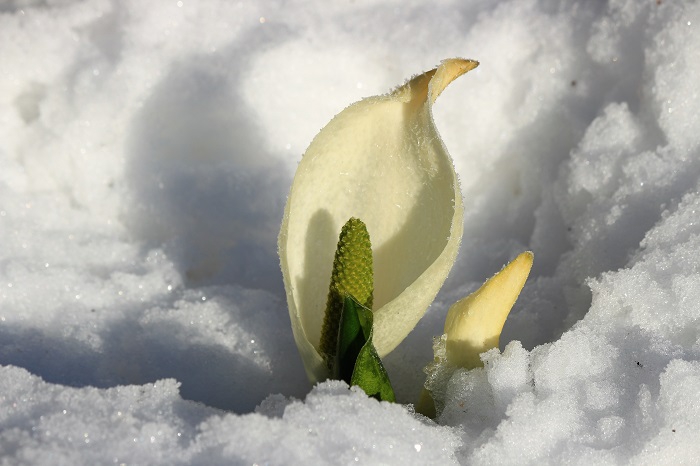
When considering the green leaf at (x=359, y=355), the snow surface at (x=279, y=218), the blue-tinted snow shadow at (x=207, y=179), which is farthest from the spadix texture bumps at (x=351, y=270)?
the blue-tinted snow shadow at (x=207, y=179)

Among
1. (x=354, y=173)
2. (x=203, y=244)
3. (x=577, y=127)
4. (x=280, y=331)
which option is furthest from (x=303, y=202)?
(x=577, y=127)

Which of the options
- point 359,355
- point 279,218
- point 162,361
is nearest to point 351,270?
point 359,355

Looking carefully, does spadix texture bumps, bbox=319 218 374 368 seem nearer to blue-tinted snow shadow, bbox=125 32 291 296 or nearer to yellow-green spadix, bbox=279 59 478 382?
yellow-green spadix, bbox=279 59 478 382

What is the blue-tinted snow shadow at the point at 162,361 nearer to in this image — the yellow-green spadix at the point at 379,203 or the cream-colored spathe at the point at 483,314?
→ the yellow-green spadix at the point at 379,203

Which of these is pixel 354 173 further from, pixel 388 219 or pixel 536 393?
pixel 536 393

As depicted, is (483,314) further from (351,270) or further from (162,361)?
(162,361)
